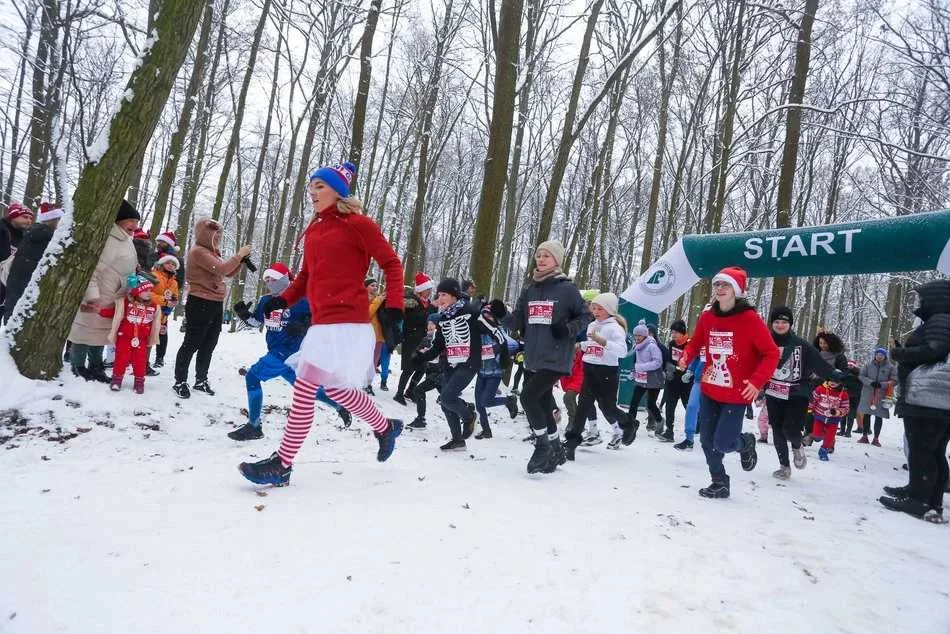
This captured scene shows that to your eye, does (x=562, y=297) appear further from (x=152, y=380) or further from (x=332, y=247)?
(x=152, y=380)

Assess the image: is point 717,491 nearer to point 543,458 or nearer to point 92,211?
point 543,458

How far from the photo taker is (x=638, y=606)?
8.20 feet

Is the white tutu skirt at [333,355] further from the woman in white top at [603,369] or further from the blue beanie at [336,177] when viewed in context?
the woman in white top at [603,369]

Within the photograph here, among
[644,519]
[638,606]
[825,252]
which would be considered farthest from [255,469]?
[825,252]

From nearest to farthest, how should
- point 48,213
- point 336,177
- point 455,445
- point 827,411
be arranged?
point 336,177 → point 455,445 → point 48,213 → point 827,411

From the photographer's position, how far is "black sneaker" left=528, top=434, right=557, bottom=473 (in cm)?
484

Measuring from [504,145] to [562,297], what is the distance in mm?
4761

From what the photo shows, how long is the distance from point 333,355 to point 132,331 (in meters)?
3.12

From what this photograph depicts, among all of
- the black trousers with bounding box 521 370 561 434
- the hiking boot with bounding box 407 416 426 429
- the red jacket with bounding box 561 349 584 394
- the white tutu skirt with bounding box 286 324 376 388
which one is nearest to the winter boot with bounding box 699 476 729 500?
the black trousers with bounding box 521 370 561 434

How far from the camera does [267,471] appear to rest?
3518 mm

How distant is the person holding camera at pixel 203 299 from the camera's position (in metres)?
5.87

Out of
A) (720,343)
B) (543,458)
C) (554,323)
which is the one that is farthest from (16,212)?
(720,343)

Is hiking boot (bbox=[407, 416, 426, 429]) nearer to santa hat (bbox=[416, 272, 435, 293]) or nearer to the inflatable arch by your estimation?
santa hat (bbox=[416, 272, 435, 293])

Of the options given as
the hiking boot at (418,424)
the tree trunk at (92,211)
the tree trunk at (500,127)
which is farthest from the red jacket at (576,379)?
the tree trunk at (92,211)
